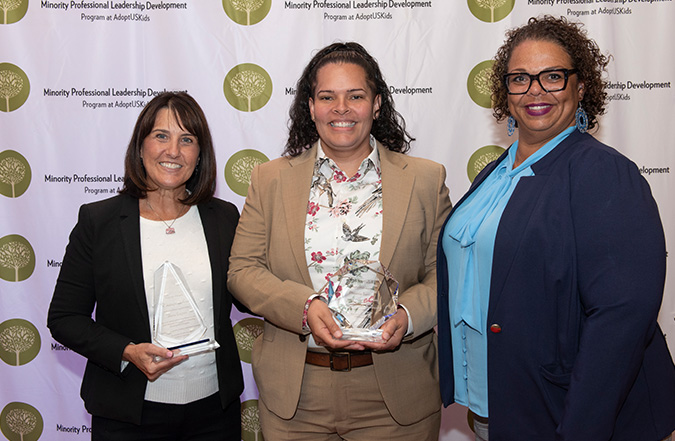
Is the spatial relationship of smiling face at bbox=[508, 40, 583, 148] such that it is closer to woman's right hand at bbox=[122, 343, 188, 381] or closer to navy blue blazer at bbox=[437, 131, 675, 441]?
navy blue blazer at bbox=[437, 131, 675, 441]

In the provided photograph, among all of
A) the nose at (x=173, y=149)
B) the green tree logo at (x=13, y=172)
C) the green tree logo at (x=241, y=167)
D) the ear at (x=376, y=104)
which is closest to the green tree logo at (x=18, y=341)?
the green tree logo at (x=13, y=172)

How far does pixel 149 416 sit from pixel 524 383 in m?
1.28

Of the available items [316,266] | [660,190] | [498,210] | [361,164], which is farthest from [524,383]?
[660,190]

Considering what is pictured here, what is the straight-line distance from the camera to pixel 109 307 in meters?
2.03

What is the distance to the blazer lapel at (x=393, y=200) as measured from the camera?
6.55ft

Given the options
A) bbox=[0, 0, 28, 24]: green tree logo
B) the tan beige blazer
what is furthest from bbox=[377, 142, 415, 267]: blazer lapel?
bbox=[0, 0, 28, 24]: green tree logo

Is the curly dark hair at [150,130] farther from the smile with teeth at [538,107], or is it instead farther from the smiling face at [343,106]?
the smile with teeth at [538,107]

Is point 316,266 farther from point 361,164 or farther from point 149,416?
point 149,416

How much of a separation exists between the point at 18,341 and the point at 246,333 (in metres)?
1.36

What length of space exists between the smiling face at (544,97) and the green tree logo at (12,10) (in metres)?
2.88

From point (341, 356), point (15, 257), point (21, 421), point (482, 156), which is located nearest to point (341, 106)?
point (341, 356)

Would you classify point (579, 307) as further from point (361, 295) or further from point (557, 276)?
point (361, 295)

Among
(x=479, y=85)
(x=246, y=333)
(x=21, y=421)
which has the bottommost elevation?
(x=21, y=421)

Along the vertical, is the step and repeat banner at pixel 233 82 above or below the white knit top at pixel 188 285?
above
